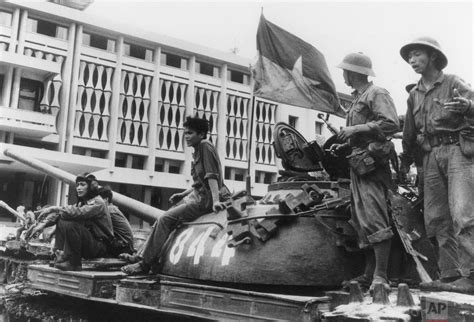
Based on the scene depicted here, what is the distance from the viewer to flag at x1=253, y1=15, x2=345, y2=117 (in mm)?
10008

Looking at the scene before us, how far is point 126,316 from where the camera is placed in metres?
6.30

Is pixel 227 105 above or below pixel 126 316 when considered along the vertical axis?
above

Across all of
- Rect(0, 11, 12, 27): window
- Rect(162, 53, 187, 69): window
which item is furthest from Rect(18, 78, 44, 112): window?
Rect(162, 53, 187, 69): window

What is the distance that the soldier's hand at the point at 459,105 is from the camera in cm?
423

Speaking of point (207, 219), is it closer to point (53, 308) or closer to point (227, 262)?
point (227, 262)

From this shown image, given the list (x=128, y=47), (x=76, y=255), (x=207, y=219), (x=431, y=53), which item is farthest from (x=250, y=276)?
(x=128, y=47)

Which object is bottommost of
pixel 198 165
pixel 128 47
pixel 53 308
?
pixel 53 308

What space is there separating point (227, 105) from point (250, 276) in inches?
1358

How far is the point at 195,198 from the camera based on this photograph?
6582 mm

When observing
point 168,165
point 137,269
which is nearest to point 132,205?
point 137,269

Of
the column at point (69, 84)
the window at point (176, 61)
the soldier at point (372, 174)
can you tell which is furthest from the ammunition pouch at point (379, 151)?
the window at point (176, 61)

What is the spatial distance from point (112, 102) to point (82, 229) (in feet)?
88.0

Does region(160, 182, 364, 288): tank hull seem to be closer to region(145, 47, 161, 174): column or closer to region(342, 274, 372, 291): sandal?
region(342, 274, 372, 291): sandal

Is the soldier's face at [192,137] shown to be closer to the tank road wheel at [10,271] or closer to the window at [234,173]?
the tank road wheel at [10,271]
